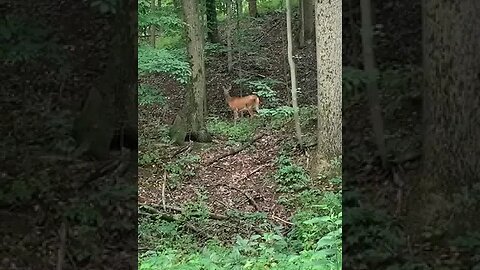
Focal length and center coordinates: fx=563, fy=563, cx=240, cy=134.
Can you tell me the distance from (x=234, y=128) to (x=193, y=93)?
128 cm

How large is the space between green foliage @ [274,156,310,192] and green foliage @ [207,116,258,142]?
6.57 feet

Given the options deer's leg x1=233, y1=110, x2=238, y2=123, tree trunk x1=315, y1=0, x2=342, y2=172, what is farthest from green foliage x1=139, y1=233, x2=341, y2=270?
deer's leg x1=233, y1=110, x2=238, y2=123

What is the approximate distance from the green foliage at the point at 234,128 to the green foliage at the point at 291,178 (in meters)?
2.00

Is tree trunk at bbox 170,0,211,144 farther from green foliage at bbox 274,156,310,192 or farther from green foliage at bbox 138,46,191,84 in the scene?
green foliage at bbox 274,156,310,192

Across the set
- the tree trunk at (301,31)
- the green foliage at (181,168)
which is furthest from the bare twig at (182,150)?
the tree trunk at (301,31)

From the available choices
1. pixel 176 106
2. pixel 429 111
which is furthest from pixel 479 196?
pixel 176 106

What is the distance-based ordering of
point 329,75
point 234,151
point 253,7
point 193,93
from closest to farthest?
point 329,75
point 234,151
point 193,93
point 253,7

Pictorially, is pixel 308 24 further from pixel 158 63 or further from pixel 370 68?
pixel 370 68

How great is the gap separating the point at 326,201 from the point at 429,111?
15.4 feet

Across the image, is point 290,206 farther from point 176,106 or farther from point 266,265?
point 176,106

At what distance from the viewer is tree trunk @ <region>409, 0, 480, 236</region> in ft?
8.33

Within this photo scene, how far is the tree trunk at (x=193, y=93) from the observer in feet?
33.7

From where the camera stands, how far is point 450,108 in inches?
101

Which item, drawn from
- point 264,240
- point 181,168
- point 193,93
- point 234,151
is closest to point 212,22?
point 193,93
